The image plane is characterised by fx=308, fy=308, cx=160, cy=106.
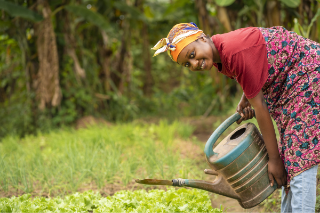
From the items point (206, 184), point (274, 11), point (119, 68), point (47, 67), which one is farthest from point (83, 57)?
point (206, 184)

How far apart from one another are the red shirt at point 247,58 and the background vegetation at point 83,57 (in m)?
2.98

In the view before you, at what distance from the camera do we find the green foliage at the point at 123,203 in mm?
1791

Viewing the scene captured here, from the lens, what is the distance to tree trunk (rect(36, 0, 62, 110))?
5133 millimetres

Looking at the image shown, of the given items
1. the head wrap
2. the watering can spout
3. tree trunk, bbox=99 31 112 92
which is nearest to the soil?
the watering can spout

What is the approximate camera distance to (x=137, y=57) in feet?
31.7

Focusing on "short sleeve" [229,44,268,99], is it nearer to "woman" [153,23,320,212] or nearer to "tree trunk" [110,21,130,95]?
"woman" [153,23,320,212]

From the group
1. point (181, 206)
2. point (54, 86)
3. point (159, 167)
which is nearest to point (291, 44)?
point (181, 206)

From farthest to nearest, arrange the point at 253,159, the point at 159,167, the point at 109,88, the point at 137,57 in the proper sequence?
the point at 137,57
the point at 109,88
the point at 159,167
the point at 253,159

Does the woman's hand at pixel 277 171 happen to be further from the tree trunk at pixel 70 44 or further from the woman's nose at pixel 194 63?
the tree trunk at pixel 70 44

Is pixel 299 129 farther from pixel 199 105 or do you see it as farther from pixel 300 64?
pixel 199 105

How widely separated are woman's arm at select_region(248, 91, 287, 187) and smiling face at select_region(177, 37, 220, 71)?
0.98ft

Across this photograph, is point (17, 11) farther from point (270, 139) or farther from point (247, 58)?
point (270, 139)

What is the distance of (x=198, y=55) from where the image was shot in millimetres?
1569

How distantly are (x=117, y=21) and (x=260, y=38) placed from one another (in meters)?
5.32
